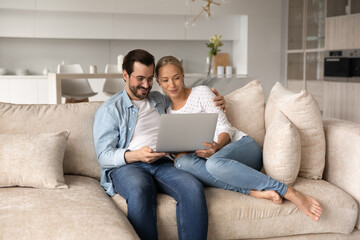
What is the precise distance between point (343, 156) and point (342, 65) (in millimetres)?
3360

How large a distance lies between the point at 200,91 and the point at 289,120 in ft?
1.69

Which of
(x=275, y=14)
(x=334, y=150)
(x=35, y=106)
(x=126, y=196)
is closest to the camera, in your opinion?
(x=126, y=196)

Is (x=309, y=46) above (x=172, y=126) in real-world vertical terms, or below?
above

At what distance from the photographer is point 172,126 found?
6.93 ft

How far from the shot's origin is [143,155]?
2164 mm

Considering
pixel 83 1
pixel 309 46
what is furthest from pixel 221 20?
pixel 83 1

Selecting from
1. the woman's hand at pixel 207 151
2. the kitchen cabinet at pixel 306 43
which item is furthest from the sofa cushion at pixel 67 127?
the kitchen cabinet at pixel 306 43

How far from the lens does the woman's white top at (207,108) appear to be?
8.16 ft

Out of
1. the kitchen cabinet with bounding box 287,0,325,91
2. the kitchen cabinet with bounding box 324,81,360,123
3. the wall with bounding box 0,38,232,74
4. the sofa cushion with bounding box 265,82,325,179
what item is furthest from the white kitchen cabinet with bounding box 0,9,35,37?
the sofa cushion with bounding box 265,82,325,179

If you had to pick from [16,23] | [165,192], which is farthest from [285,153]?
[16,23]

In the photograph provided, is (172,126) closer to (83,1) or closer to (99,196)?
(99,196)

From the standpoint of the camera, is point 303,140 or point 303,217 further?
point 303,140

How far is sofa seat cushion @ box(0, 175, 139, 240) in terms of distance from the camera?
174 centimetres

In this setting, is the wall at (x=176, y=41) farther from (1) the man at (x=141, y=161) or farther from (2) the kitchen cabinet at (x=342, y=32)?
(1) the man at (x=141, y=161)
